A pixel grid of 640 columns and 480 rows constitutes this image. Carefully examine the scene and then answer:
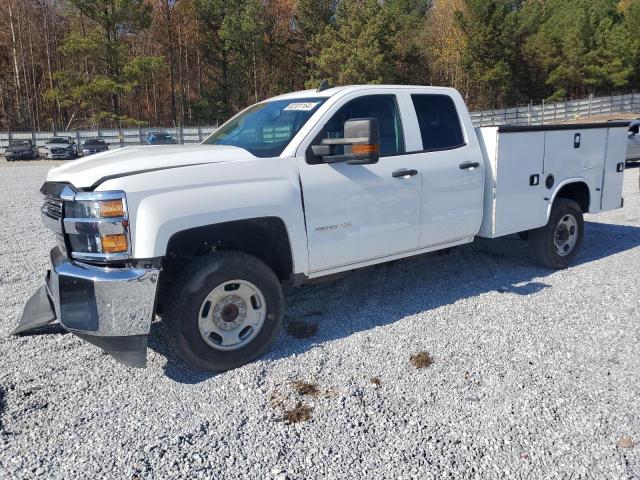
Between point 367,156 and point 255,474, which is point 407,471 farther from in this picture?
point 367,156

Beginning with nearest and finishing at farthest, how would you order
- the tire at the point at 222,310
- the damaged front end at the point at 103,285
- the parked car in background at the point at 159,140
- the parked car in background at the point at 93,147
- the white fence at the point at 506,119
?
the damaged front end at the point at 103,285 < the tire at the point at 222,310 < the parked car in background at the point at 159,140 < the parked car in background at the point at 93,147 < the white fence at the point at 506,119

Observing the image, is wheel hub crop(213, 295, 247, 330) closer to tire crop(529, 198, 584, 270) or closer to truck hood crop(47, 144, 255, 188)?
truck hood crop(47, 144, 255, 188)

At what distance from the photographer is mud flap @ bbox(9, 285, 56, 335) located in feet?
14.0

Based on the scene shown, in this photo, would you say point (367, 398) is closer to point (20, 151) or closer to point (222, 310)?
point (222, 310)

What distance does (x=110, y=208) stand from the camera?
3.39 m

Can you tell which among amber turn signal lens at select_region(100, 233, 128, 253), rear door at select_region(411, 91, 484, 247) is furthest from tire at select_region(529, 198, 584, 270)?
amber turn signal lens at select_region(100, 233, 128, 253)

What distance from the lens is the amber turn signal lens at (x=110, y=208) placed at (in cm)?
338

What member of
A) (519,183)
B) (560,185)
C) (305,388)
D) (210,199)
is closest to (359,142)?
(210,199)

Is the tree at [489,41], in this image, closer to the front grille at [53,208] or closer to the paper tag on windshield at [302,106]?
the paper tag on windshield at [302,106]

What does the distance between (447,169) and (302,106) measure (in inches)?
57.3

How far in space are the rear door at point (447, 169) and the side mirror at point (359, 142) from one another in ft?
3.25

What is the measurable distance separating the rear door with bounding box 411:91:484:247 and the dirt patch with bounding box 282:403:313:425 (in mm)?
2118

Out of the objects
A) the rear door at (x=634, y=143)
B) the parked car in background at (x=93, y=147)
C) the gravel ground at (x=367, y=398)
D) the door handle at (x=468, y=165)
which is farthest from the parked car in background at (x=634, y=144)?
the parked car in background at (x=93, y=147)

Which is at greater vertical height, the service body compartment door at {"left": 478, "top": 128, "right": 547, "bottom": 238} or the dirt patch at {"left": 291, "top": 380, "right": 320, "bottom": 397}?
the service body compartment door at {"left": 478, "top": 128, "right": 547, "bottom": 238}
